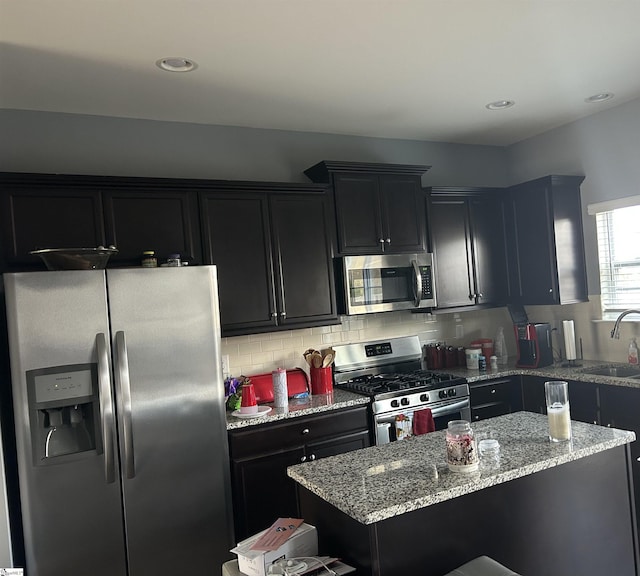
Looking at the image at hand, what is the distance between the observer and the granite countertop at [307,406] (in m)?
3.18

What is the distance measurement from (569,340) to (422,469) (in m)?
2.76

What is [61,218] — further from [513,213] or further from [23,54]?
[513,213]

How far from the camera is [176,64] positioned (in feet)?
9.02

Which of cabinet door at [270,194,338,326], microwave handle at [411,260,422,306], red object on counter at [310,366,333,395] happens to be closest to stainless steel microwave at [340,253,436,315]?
microwave handle at [411,260,422,306]

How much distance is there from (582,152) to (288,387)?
Result: 2.92 metres

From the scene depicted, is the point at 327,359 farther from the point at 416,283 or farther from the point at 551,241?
the point at 551,241

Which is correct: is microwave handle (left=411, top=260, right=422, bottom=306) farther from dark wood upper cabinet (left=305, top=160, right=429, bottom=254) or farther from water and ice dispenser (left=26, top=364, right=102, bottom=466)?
water and ice dispenser (left=26, top=364, right=102, bottom=466)

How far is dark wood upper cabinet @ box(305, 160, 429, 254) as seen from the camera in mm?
3832

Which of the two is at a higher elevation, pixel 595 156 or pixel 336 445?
pixel 595 156

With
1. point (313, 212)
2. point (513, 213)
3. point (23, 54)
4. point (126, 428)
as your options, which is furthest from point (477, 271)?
point (23, 54)

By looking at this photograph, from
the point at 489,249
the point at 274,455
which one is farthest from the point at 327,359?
the point at 489,249

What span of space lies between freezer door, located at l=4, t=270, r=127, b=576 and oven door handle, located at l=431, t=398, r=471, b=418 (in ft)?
6.84

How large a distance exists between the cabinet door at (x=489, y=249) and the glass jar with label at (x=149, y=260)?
102 inches

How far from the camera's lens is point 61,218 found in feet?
9.83
